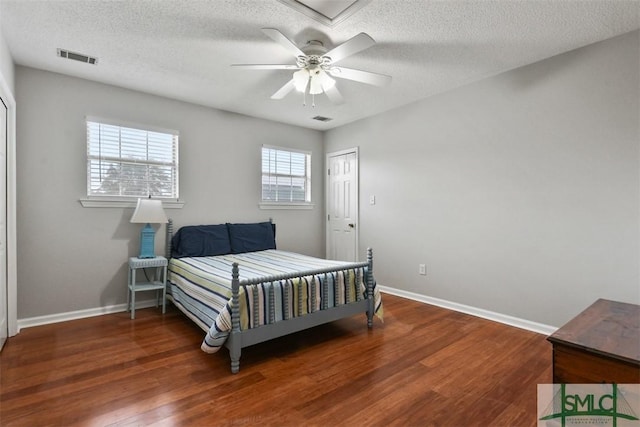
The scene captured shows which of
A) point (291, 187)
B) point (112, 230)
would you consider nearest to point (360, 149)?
point (291, 187)

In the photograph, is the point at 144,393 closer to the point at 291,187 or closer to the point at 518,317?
the point at 518,317

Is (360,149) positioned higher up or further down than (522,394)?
higher up

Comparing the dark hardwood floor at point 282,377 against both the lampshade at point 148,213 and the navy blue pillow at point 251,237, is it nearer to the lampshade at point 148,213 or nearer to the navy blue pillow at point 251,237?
the lampshade at point 148,213

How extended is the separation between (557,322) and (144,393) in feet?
11.1

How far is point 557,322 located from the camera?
9.83 ft

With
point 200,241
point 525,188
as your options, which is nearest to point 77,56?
point 200,241

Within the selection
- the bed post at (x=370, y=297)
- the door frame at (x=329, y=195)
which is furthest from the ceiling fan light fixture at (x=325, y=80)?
the door frame at (x=329, y=195)

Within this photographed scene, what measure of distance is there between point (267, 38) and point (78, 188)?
255 centimetres

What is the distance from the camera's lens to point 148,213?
3572 millimetres

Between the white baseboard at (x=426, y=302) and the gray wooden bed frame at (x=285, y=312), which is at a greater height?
the gray wooden bed frame at (x=285, y=312)

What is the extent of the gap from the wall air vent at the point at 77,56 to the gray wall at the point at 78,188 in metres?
0.53

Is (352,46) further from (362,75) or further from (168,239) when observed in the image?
(168,239)

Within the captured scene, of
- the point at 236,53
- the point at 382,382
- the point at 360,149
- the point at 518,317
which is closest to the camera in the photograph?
the point at 382,382

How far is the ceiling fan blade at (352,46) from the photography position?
2.18 metres
